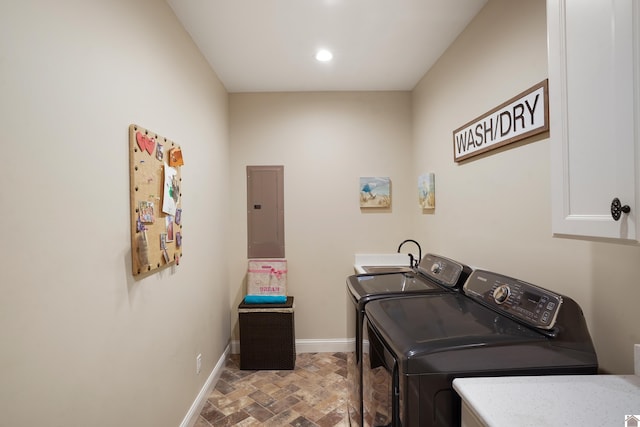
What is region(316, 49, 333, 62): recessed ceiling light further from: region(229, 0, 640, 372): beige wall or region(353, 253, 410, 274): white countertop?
region(353, 253, 410, 274): white countertop

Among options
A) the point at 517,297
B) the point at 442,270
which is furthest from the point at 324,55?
the point at 517,297

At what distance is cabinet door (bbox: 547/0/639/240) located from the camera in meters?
0.71

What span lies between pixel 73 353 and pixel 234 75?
233 centimetres

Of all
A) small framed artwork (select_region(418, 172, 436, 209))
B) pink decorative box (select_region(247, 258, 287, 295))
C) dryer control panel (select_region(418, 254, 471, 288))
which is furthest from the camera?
pink decorative box (select_region(247, 258, 287, 295))

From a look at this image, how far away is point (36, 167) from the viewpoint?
85 centimetres

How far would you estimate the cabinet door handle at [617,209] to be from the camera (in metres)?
0.72

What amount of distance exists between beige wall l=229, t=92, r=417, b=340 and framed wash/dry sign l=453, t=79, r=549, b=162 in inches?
41.2

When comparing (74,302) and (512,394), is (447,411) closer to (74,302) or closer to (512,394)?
(512,394)

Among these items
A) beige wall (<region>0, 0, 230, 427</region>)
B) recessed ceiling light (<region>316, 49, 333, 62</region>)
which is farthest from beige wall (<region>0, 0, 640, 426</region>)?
recessed ceiling light (<region>316, 49, 333, 62</region>)

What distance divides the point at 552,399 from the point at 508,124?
1262 millimetres

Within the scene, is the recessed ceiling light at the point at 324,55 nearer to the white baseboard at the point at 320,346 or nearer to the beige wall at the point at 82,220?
the beige wall at the point at 82,220

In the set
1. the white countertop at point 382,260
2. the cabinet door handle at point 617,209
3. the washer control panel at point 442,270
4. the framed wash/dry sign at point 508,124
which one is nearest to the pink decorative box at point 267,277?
the white countertop at point 382,260

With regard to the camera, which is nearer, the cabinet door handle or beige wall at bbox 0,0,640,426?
the cabinet door handle

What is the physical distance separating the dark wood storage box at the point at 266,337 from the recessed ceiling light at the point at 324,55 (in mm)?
2095
